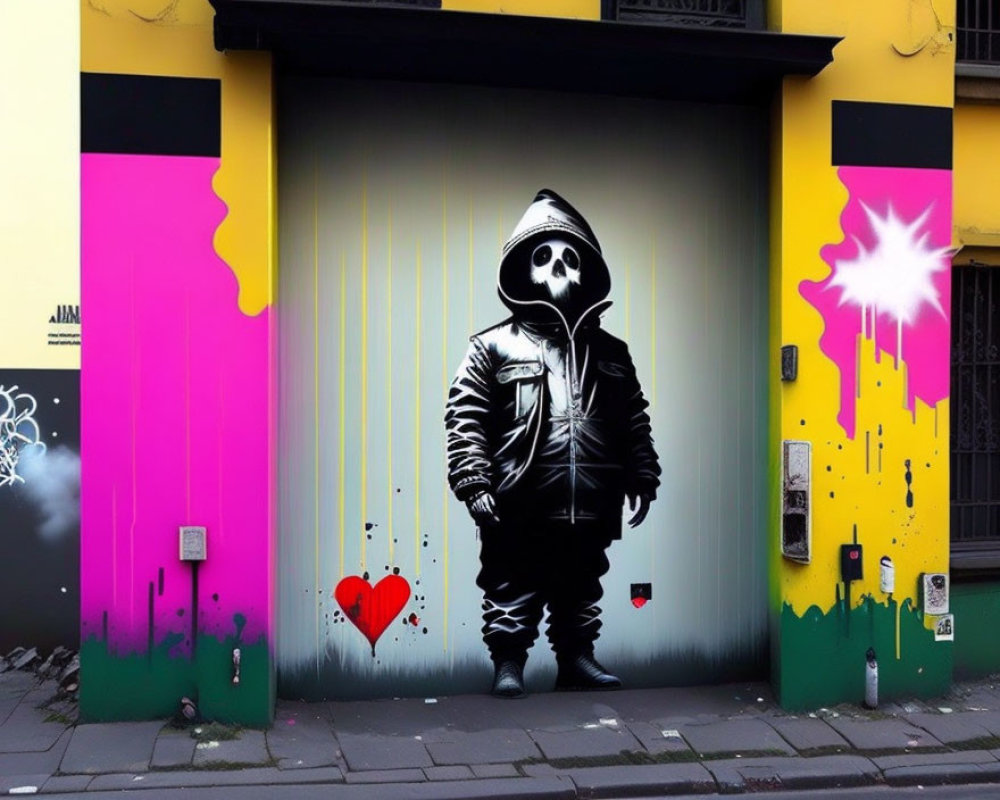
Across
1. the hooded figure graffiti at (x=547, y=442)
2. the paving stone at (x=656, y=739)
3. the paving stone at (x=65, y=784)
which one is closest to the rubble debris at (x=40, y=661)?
the paving stone at (x=65, y=784)

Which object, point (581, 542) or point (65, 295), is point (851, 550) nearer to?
point (581, 542)

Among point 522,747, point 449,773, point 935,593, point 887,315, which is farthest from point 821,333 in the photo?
point 449,773

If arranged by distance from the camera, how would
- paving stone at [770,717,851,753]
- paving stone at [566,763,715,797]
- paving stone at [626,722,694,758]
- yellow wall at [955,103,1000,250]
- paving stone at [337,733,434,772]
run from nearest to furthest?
1. paving stone at [566,763,715,797]
2. paving stone at [337,733,434,772]
3. paving stone at [626,722,694,758]
4. paving stone at [770,717,851,753]
5. yellow wall at [955,103,1000,250]

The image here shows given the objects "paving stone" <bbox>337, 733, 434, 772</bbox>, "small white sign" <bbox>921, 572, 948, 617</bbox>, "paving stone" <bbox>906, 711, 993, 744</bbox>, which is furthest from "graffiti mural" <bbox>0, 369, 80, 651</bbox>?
"small white sign" <bbox>921, 572, 948, 617</bbox>

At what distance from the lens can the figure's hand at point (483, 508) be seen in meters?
8.55

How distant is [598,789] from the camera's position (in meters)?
6.90

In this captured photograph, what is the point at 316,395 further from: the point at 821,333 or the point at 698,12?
the point at 698,12

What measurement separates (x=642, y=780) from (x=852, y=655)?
2.35 metres

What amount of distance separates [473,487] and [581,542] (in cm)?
94

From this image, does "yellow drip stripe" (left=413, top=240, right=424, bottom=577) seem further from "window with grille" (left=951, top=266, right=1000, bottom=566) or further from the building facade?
Answer: "window with grille" (left=951, top=266, right=1000, bottom=566)

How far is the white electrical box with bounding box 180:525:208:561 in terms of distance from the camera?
7.73 m

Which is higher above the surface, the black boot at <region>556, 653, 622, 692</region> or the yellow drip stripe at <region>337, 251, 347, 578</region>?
the yellow drip stripe at <region>337, 251, 347, 578</region>

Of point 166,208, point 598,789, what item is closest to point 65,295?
point 166,208

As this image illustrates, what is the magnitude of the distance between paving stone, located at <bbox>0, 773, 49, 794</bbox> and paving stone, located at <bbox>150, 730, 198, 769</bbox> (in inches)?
Result: 25.0
